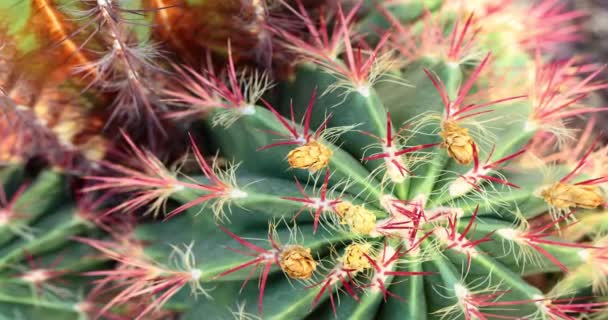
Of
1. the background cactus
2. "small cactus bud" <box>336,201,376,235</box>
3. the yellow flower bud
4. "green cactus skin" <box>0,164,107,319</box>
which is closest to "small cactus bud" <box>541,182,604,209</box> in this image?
the background cactus

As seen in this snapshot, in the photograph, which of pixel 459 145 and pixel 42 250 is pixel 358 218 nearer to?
pixel 459 145

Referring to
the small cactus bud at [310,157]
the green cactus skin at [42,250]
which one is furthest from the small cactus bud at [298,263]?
the green cactus skin at [42,250]

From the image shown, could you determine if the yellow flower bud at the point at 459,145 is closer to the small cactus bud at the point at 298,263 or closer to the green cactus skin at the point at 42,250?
the small cactus bud at the point at 298,263

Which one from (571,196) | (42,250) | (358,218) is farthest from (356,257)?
(42,250)

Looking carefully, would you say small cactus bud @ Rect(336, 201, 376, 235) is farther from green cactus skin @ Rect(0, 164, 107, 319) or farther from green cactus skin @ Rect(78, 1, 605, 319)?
green cactus skin @ Rect(0, 164, 107, 319)

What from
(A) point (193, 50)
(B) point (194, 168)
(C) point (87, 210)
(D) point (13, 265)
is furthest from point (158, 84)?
(D) point (13, 265)

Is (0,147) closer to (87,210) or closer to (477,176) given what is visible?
(87,210)
